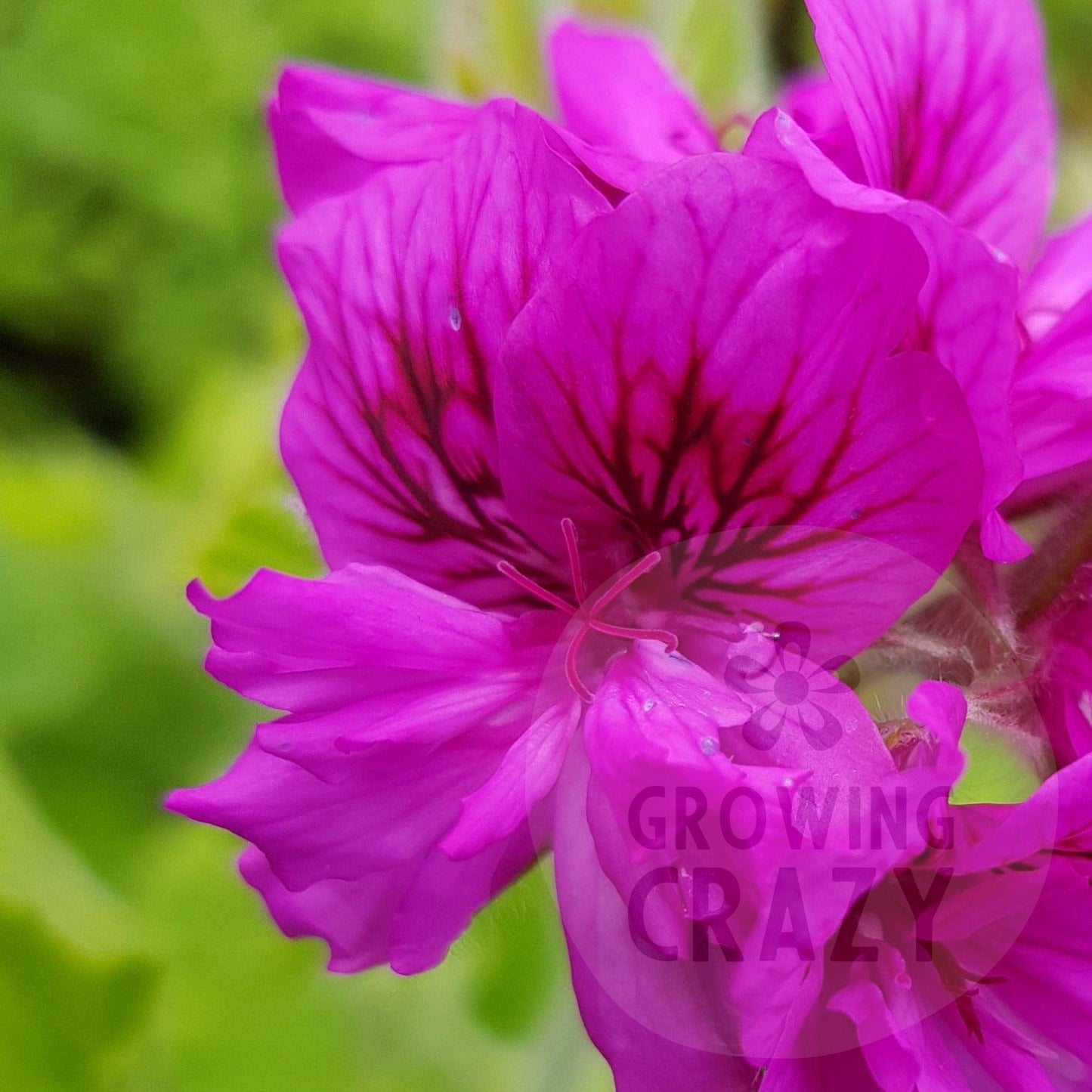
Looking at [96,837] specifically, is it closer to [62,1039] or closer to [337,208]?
[62,1039]

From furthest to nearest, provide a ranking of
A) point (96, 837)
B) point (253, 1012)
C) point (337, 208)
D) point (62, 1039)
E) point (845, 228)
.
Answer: point (96, 837) < point (253, 1012) < point (62, 1039) < point (337, 208) < point (845, 228)

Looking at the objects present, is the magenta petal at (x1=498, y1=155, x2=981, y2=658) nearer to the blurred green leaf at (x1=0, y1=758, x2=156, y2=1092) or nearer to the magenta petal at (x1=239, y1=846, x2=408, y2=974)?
the magenta petal at (x1=239, y1=846, x2=408, y2=974)

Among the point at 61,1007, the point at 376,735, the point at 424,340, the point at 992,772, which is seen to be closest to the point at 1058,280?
the point at 992,772

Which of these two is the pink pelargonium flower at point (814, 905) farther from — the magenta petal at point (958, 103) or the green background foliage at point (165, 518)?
the green background foliage at point (165, 518)

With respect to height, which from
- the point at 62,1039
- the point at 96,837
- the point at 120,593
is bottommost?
the point at 96,837

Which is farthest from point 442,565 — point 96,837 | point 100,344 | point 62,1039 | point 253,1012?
point 100,344
